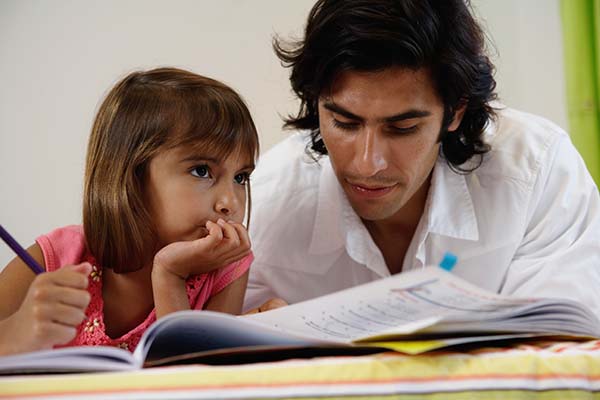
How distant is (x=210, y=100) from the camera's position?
1.17 metres

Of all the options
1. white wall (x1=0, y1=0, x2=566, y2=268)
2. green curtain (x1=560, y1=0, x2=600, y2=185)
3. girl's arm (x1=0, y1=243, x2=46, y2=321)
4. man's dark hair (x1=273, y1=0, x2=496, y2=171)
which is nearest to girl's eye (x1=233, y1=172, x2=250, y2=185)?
man's dark hair (x1=273, y1=0, x2=496, y2=171)

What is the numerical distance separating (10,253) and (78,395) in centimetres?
142

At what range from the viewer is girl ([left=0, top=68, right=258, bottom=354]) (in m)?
1.07

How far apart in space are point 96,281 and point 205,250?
201 millimetres

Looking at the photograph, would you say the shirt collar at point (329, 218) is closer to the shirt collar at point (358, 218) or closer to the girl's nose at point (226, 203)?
the shirt collar at point (358, 218)

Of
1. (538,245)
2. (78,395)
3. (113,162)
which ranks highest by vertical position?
(113,162)

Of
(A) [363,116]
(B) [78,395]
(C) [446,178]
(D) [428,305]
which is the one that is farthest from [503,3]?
(B) [78,395]

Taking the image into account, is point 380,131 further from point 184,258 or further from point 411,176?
point 184,258

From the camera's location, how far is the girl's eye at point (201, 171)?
112cm

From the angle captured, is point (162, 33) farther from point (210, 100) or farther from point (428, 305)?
point (428, 305)

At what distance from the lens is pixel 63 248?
3.80 feet

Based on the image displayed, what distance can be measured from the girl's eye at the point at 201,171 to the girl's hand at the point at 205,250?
82mm

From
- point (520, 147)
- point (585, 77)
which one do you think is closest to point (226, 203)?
point (520, 147)

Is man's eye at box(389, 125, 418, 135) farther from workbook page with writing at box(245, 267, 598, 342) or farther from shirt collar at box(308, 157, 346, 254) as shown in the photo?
workbook page with writing at box(245, 267, 598, 342)
